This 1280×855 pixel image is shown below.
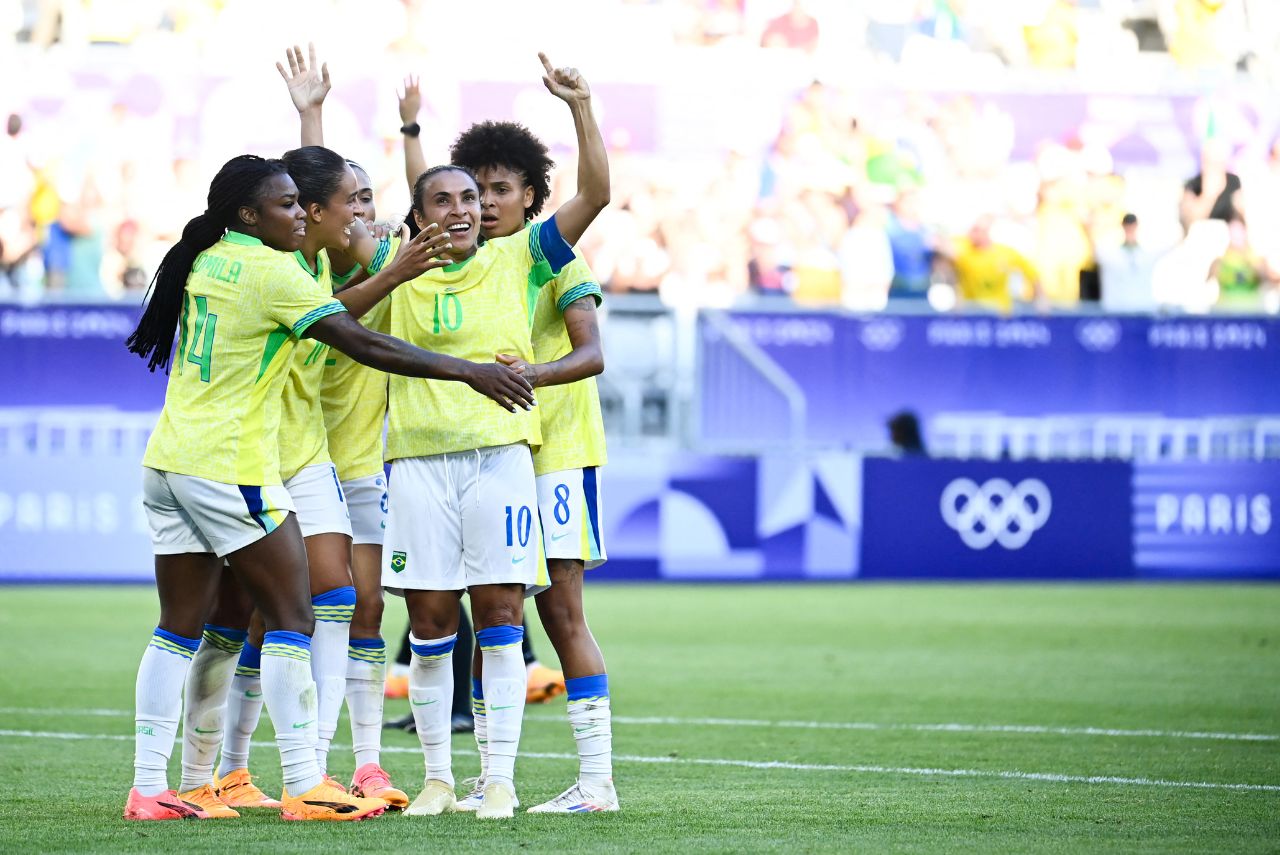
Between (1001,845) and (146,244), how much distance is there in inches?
597

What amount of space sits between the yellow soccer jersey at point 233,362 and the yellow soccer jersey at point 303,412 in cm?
31

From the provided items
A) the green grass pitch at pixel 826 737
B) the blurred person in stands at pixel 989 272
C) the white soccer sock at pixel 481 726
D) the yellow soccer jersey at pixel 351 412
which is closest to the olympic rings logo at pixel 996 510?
the green grass pitch at pixel 826 737

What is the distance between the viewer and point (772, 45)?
21.8 metres

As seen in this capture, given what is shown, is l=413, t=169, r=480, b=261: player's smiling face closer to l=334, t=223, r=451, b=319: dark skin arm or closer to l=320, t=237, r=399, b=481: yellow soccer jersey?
l=334, t=223, r=451, b=319: dark skin arm

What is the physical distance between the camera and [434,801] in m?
5.80

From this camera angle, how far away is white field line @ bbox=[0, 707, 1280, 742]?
8039 mm

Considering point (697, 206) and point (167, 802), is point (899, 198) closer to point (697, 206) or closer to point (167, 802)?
point (697, 206)

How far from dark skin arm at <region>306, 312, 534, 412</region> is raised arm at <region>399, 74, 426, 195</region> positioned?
1661mm

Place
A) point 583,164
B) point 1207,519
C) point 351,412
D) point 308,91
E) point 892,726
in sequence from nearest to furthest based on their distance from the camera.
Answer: point 583,164 < point 351,412 < point 308,91 < point 892,726 < point 1207,519

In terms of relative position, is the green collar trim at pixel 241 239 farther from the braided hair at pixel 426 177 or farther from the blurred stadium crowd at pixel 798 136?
the blurred stadium crowd at pixel 798 136

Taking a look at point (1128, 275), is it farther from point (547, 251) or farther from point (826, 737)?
point (547, 251)

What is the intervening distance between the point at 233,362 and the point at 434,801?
1.50 metres

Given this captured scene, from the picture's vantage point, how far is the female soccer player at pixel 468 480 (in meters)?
5.73

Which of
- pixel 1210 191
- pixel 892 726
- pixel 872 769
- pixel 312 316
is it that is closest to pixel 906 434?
pixel 1210 191
